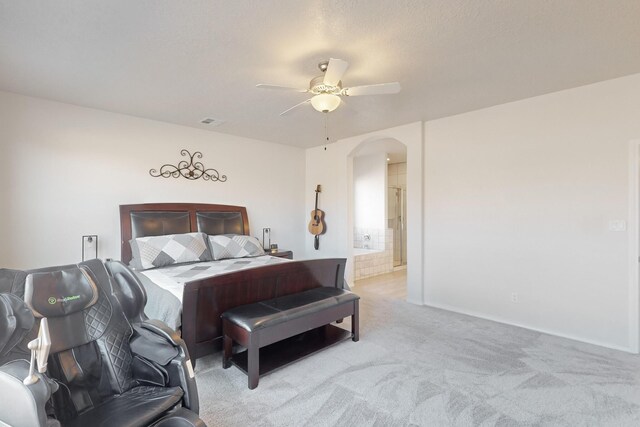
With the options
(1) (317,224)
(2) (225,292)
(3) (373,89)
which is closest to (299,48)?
(3) (373,89)

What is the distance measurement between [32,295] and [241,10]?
1.92 meters

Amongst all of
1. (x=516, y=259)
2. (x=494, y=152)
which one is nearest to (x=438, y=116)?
(x=494, y=152)

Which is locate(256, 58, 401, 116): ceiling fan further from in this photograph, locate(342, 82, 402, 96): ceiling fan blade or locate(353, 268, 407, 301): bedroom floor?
locate(353, 268, 407, 301): bedroom floor

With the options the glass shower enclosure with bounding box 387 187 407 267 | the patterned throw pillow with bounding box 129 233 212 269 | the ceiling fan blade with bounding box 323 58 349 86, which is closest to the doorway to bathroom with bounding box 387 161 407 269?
the glass shower enclosure with bounding box 387 187 407 267

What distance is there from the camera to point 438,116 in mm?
4090

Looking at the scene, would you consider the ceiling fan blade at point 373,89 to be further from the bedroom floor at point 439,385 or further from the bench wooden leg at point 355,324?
the bedroom floor at point 439,385

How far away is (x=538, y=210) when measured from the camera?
11.2ft

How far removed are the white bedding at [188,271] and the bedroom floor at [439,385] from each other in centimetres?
72

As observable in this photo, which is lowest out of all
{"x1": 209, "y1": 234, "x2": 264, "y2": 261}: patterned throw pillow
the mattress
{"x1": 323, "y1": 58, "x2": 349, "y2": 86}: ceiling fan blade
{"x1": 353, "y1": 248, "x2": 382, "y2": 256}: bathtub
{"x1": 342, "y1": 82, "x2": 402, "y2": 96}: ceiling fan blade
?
{"x1": 353, "y1": 248, "x2": 382, "y2": 256}: bathtub

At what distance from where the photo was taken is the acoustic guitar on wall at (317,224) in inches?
225

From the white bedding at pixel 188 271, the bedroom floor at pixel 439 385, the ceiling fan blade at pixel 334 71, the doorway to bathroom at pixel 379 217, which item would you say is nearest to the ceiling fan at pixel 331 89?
the ceiling fan blade at pixel 334 71

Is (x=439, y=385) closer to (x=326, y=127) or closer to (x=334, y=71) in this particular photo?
(x=334, y=71)

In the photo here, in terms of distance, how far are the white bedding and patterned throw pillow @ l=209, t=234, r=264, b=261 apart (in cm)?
11

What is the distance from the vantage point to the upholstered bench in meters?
2.40
